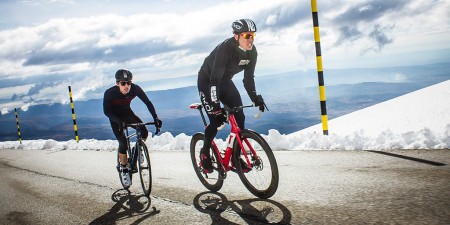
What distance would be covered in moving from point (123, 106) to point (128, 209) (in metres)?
2.14

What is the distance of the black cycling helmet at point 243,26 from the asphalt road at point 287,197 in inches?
76.7

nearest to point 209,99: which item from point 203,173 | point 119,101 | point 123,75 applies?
point 203,173

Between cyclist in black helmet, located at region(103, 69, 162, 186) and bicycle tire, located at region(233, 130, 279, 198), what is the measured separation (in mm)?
1723

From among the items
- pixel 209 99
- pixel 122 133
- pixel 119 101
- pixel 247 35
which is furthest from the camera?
pixel 119 101

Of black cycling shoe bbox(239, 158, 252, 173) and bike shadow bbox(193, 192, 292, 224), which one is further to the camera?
black cycling shoe bbox(239, 158, 252, 173)

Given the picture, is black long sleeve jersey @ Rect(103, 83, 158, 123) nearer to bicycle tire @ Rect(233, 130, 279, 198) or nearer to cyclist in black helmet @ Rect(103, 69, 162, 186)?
cyclist in black helmet @ Rect(103, 69, 162, 186)

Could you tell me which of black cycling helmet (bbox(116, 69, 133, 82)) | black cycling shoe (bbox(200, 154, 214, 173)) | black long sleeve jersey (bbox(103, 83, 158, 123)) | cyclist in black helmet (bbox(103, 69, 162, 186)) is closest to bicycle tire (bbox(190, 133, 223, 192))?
black cycling shoe (bbox(200, 154, 214, 173))

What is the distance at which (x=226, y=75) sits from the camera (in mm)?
4621

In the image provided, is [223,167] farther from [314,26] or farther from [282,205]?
[314,26]

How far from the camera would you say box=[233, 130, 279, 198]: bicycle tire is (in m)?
3.68

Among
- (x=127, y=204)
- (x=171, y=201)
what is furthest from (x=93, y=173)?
(x=171, y=201)

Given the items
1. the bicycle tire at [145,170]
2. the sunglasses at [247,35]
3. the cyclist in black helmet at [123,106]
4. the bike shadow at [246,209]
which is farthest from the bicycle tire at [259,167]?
the cyclist in black helmet at [123,106]

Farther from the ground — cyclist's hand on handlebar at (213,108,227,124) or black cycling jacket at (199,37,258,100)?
black cycling jacket at (199,37,258,100)

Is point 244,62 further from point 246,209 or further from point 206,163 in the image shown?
point 246,209
